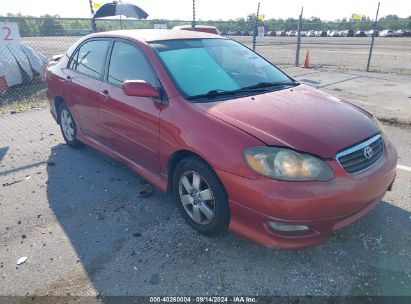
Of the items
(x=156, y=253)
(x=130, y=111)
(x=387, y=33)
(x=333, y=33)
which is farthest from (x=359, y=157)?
(x=333, y=33)

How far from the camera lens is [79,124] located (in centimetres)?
467

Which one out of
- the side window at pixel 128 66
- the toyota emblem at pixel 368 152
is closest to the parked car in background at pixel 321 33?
the side window at pixel 128 66

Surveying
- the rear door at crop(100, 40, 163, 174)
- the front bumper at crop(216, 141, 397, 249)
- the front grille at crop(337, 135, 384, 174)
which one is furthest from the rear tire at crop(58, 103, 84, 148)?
the front grille at crop(337, 135, 384, 174)

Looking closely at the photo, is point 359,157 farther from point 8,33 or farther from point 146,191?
point 8,33

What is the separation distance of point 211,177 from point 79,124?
2.68 metres

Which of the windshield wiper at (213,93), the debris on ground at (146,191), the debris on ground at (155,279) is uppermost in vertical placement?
the windshield wiper at (213,93)

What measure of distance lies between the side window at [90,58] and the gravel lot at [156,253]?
1405 mm

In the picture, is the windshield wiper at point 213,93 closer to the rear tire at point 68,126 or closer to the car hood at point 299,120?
the car hood at point 299,120

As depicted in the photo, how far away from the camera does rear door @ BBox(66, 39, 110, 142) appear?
4102mm

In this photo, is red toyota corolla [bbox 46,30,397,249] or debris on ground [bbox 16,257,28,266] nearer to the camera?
red toyota corolla [bbox 46,30,397,249]

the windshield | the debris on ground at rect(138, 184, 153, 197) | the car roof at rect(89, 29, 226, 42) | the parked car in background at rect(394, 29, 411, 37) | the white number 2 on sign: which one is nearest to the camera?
the windshield

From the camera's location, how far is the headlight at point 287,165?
7.97 feet

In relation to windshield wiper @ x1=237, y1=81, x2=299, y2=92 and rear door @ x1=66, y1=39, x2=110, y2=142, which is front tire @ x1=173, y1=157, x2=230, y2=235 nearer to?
windshield wiper @ x1=237, y1=81, x2=299, y2=92

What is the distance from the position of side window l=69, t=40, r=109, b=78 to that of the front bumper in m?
2.36
